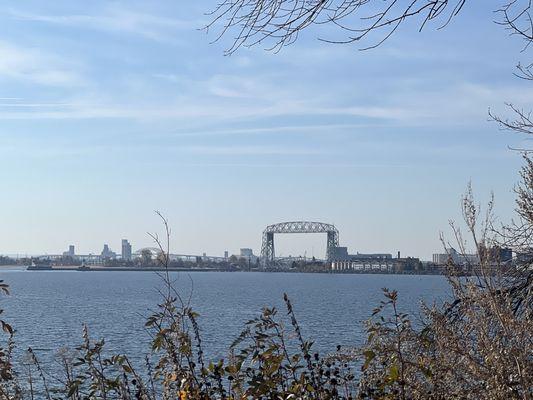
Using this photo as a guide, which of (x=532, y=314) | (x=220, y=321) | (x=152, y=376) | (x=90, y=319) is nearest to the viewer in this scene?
(x=152, y=376)

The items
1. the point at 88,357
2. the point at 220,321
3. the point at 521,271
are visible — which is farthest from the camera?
the point at 220,321

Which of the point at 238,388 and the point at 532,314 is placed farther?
the point at 532,314

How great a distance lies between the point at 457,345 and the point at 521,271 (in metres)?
3.44

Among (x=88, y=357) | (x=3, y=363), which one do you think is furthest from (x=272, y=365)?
(x=3, y=363)

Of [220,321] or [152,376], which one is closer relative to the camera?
[152,376]

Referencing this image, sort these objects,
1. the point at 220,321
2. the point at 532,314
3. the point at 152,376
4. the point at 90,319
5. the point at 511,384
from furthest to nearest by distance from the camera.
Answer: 1. the point at 90,319
2. the point at 220,321
3. the point at 532,314
4. the point at 152,376
5. the point at 511,384

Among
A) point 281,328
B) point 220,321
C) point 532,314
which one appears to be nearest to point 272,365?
point 281,328

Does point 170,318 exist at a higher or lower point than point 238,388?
higher

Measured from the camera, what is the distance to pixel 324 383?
6871 mm

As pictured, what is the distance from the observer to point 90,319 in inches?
2195

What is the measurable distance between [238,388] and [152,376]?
920 mm

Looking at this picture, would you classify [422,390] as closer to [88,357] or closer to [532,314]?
[532,314]

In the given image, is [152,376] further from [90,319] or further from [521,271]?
[90,319]

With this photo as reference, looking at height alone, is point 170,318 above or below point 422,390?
above
